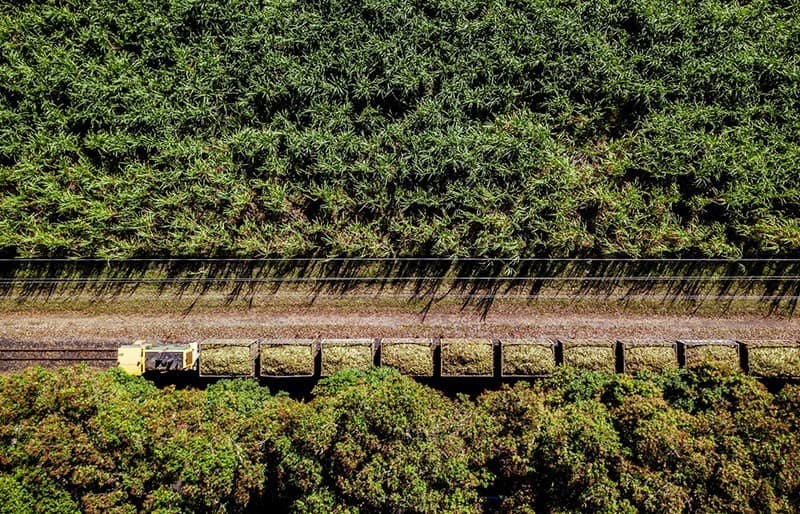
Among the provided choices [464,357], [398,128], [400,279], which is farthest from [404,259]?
[398,128]

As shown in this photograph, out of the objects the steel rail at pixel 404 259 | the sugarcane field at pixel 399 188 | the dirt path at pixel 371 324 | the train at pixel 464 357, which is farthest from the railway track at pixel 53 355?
the steel rail at pixel 404 259

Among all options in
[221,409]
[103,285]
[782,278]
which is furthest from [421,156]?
[782,278]

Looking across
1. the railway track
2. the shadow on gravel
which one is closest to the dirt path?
the railway track

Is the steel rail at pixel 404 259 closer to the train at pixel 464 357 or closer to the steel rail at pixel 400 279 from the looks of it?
the steel rail at pixel 400 279

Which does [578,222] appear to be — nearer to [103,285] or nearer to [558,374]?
[558,374]

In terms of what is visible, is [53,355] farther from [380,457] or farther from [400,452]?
[400,452]

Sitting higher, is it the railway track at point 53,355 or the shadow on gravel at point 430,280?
the shadow on gravel at point 430,280

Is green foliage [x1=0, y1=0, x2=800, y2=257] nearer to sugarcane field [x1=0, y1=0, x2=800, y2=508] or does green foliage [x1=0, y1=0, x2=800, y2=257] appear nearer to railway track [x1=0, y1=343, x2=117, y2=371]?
sugarcane field [x1=0, y1=0, x2=800, y2=508]
